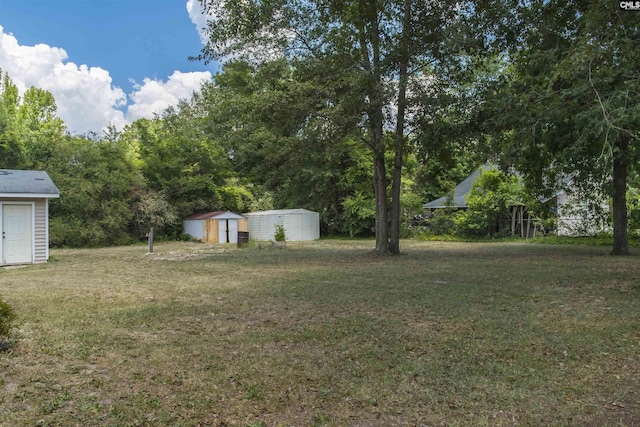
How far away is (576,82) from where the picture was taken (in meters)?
7.00

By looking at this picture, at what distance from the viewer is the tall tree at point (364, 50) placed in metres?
11.2

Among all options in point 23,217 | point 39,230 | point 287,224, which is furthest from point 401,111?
point 287,224

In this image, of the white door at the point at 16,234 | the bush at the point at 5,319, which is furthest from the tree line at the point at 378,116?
the white door at the point at 16,234

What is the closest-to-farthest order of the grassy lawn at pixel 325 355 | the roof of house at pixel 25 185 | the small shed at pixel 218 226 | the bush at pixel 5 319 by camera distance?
1. the grassy lawn at pixel 325 355
2. the bush at pixel 5 319
3. the roof of house at pixel 25 185
4. the small shed at pixel 218 226

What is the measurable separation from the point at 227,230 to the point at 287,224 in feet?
10.6

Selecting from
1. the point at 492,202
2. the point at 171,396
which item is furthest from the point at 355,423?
the point at 492,202

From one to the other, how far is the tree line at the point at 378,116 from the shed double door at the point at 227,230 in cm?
291

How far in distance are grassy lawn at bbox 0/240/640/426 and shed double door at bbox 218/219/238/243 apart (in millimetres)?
14873

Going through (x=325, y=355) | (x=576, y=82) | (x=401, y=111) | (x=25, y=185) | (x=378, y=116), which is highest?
(x=401, y=111)

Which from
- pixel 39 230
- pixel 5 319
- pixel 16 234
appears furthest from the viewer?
pixel 39 230

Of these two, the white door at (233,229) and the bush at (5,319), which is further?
the white door at (233,229)

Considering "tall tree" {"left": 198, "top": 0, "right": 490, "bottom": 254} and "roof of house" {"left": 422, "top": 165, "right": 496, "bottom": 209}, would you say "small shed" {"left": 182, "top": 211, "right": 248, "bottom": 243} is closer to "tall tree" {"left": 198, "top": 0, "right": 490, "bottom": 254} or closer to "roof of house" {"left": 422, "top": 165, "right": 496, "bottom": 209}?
"tall tree" {"left": 198, "top": 0, "right": 490, "bottom": 254}

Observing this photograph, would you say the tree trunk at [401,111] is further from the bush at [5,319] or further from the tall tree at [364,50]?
the bush at [5,319]

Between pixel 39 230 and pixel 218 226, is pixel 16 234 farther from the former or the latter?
pixel 218 226
